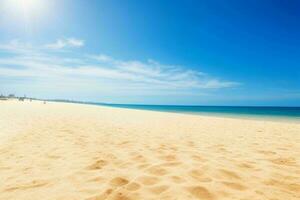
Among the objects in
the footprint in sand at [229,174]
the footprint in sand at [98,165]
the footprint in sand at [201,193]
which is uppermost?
the footprint in sand at [229,174]

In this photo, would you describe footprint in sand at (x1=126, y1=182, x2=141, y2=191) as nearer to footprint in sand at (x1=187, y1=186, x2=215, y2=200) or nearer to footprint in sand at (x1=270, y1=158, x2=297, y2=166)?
footprint in sand at (x1=187, y1=186, x2=215, y2=200)

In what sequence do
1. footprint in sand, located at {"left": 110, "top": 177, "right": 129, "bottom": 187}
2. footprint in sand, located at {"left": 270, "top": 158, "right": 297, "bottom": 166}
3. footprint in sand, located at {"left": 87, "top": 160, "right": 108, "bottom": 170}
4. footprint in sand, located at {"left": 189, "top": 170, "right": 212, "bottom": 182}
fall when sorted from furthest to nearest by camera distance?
1. footprint in sand, located at {"left": 270, "top": 158, "right": 297, "bottom": 166}
2. footprint in sand, located at {"left": 87, "top": 160, "right": 108, "bottom": 170}
3. footprint in sand, located at {"left": 189, "top": 170, "right": 212, "bottom": 182}
4. footprint in sand, located at {"left": 110, "top": 177, "right": 129, "bottom": 187}

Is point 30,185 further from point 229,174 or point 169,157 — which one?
point 229,174

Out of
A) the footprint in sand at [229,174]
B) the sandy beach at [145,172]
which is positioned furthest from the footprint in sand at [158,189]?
the footprint in sand at [229,174]

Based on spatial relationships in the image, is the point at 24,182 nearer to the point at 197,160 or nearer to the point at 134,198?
the point at 134,198

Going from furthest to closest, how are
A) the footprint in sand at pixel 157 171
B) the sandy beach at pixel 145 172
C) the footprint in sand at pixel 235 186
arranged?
the footprint in sand at pixel 157 171 < the footprint in sand at pixel 235 186 < the sandy beach at pixel 145 172

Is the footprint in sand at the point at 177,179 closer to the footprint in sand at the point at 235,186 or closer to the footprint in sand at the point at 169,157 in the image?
the footprint in sand at the point at 235,186

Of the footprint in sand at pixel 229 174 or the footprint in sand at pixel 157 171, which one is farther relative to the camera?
the footprint in sand at pixel 157 171

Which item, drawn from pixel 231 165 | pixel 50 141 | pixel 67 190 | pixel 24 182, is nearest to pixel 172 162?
pixel 231 165

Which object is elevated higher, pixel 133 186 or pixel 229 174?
pixel 229 174

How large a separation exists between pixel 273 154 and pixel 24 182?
532 centimetres

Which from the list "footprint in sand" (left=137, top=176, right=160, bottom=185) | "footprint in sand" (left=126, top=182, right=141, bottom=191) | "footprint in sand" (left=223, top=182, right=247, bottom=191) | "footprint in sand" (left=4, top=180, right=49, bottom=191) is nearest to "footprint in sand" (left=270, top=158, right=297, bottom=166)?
"footprint in sand" (left=223, top=182, right=247, bottom=191)

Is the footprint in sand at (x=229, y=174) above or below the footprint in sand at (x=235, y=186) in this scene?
above

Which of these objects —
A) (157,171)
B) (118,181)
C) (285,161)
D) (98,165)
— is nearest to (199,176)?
(157,171)
